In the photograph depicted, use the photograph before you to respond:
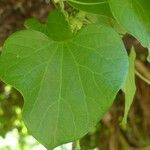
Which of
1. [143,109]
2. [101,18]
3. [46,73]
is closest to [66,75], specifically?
[46,73]

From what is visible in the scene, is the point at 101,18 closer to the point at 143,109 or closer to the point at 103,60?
the point at 103,60

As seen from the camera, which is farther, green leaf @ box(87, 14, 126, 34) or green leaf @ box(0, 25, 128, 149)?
green leaf @ box(87, 14, 126, 34)

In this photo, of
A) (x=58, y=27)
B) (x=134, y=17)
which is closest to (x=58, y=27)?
(x=58, y=27)

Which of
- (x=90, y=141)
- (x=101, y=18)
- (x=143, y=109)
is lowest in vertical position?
(x=90, y=141)

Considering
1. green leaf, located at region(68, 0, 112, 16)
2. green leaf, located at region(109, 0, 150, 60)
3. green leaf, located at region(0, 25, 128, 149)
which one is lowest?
green leaf, located at region(0, 25, 128, 149)

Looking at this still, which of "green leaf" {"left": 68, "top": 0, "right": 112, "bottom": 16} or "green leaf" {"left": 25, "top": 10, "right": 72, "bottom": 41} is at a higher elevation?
"green leaf" {"left": 68, "top": 0, "right": 112, "bottom": 16}
